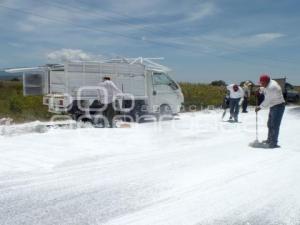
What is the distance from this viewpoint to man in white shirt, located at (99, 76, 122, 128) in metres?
13.4

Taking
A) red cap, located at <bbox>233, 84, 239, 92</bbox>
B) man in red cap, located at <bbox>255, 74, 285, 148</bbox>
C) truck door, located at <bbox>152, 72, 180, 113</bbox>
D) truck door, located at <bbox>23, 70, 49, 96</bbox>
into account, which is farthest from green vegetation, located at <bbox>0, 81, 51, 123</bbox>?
man in red cap, located at <bbox>255, 74, 285, 148</bbox>

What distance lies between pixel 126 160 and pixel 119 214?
307 cm

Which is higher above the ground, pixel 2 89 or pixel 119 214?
pixel 2 89

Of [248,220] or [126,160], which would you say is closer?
[248,220]

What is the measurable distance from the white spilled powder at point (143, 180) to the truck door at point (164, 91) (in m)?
5.35

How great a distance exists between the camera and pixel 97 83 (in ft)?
47.9

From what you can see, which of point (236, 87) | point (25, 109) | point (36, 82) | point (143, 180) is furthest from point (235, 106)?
point (143, 180)

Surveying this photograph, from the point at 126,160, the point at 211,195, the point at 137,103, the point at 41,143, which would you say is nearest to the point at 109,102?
the point at 137,103

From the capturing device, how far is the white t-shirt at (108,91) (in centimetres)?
1335

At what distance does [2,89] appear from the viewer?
27781 mm

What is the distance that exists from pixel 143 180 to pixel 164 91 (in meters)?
10.3

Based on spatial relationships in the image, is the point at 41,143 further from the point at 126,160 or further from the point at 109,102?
the point at 109,102

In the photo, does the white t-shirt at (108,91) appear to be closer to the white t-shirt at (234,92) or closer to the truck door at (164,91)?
the truck door at (164,91)

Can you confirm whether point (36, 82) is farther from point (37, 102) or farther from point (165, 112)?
point (165, 112)
